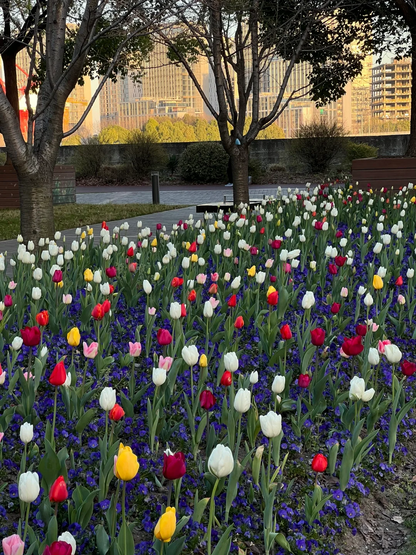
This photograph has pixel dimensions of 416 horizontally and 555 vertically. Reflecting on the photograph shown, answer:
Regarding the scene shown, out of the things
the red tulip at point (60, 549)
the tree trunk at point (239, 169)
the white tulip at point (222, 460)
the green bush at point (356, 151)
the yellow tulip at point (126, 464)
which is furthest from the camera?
the green bush at point (356, 151)

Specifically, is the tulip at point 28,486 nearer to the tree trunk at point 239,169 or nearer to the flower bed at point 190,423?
the flower bed at point 190,423

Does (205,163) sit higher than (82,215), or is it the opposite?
(205,163)

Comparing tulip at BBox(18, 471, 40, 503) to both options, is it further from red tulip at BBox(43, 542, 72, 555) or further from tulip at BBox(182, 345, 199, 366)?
tulip at BBox(182, 345, 199, 366)

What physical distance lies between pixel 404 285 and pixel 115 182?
24.3m

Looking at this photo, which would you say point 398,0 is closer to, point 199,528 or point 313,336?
point 313,336

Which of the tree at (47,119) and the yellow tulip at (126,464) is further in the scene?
the tree at (47,119)

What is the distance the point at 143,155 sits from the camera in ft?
97.8

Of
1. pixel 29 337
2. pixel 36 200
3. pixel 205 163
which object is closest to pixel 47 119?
pixel 36 200

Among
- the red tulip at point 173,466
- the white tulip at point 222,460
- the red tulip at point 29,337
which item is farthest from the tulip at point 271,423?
the red tulip at point 29,337

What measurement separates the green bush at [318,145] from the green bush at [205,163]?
2831 mm

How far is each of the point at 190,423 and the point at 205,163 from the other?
85.5 feet

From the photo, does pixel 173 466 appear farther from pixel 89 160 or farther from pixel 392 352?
pixel 89 160

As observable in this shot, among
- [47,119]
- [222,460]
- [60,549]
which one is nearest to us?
[60,549]

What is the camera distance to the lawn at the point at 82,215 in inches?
492
